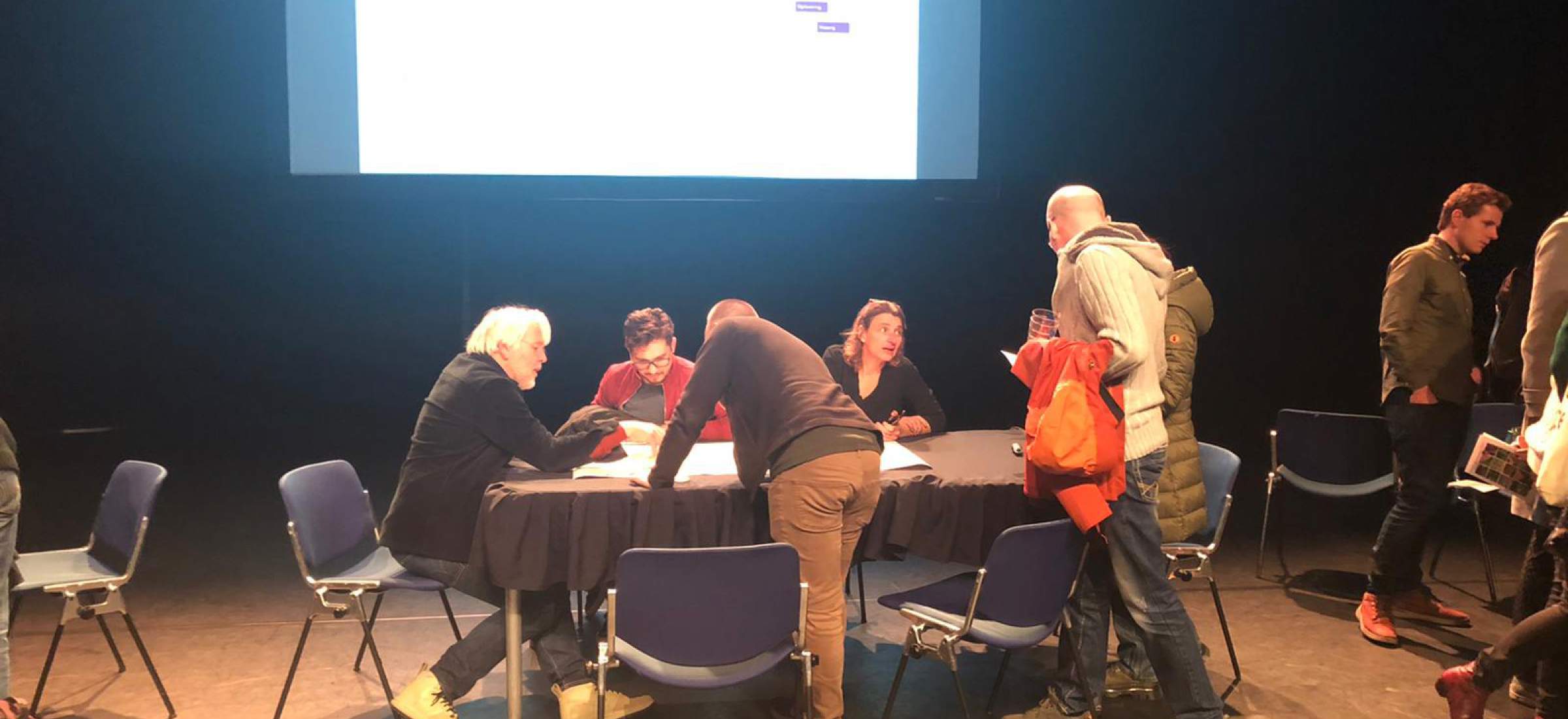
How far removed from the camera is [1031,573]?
2449 millimetres

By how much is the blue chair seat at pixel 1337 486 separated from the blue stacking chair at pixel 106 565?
12.3ft

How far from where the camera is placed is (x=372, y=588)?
2.78 metres

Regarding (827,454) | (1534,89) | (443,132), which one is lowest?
(827,454)

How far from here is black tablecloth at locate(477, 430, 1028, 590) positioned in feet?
8.30

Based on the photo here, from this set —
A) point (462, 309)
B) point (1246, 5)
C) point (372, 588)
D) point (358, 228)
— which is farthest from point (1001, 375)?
point (372, 588)

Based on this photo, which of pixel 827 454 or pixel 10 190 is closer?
pixel 827 454

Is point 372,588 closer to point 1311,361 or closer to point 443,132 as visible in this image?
point 443,132

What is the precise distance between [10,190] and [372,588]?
3924 millimetres

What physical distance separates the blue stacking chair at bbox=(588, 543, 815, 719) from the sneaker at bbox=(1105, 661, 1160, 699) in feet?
3.74

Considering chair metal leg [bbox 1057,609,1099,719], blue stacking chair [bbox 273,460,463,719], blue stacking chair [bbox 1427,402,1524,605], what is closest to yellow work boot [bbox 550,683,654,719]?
blue stacking chair [bbox 273,460,463,719]

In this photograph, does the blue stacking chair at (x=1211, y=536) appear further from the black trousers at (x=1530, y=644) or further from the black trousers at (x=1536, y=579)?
the black trousers at (x=1536, y=579)

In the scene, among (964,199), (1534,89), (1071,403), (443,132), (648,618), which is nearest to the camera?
(648,618)

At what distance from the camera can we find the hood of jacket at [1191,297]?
3045 mm

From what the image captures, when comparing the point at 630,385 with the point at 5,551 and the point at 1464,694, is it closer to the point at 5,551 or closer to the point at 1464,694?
the point at 5,551
